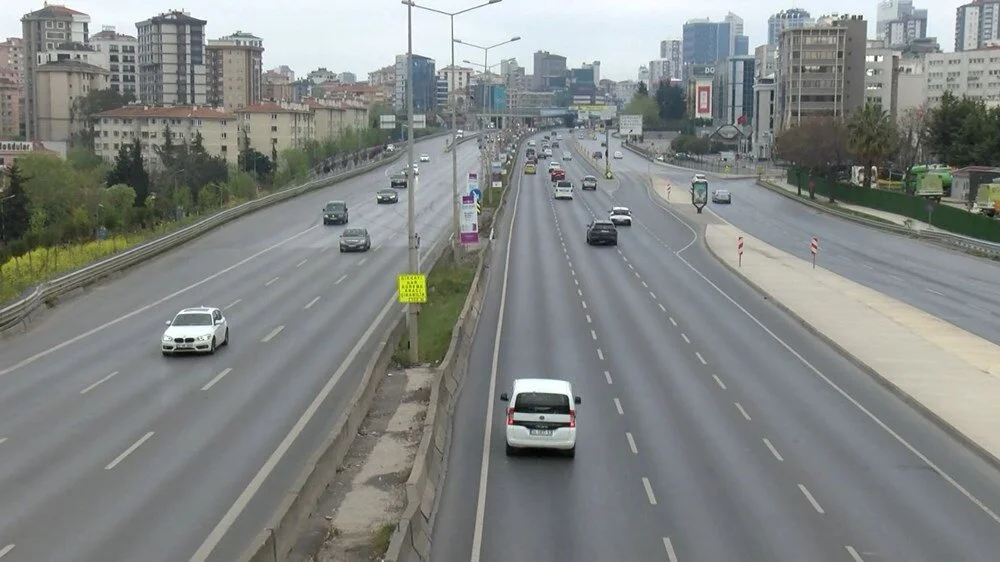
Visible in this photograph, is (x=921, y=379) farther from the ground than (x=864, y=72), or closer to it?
closer to it

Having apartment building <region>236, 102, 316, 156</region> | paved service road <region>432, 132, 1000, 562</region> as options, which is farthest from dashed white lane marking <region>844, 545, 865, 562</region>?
apartment building <region>236, 102, 316, 156</region>

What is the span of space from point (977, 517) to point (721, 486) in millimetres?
3882

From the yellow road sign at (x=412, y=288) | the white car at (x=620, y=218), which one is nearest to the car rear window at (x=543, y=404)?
the yellow road sign at (x=412, y=288)

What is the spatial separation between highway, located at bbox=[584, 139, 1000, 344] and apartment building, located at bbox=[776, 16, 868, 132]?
7149 cm

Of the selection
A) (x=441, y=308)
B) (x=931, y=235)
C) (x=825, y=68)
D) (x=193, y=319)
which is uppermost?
(x=825, y=68)

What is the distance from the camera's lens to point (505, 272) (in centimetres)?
5159

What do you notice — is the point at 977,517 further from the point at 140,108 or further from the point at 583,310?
the point at 140,108

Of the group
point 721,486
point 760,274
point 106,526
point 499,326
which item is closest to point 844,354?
point 499,326

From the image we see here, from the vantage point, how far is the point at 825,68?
553 ft

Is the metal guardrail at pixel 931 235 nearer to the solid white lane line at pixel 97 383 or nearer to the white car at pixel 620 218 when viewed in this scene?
the white car at pixel 620 218

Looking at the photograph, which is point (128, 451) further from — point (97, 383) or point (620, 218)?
point (620, 218)

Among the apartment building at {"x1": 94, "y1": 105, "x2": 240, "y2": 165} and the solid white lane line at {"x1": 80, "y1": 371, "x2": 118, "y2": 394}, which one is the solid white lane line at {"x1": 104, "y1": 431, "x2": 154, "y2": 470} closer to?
the solid white lane line at {"x1": 80, "y1": 371, "x2": 118, "y2": 394}

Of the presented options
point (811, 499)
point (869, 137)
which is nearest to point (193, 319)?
Answer: point (811, 499)

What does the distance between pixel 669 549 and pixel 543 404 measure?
18.0 ft
